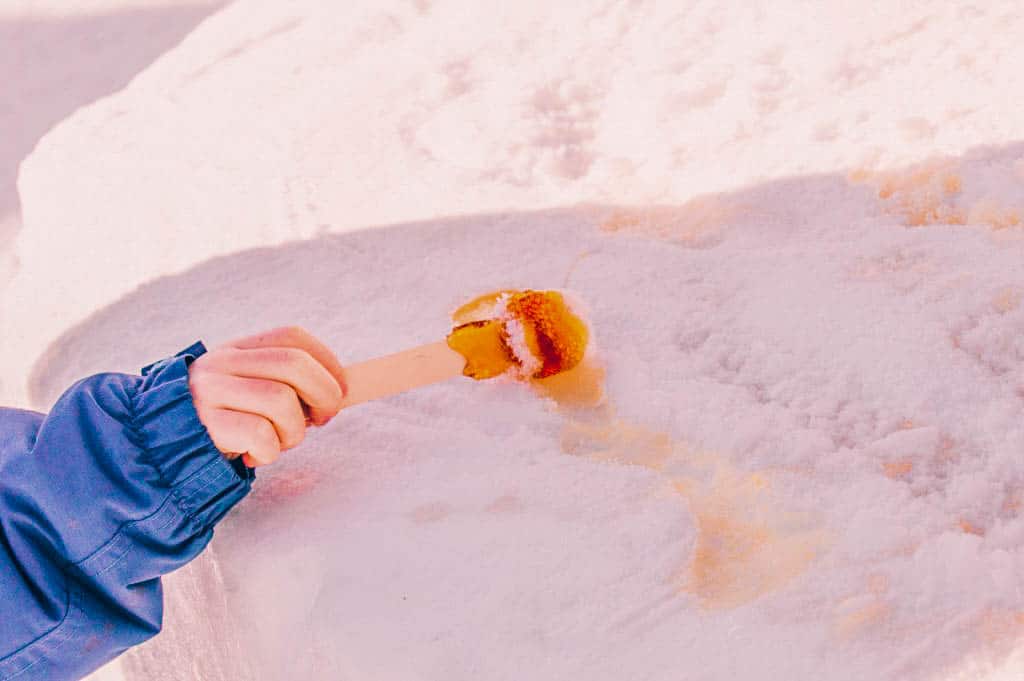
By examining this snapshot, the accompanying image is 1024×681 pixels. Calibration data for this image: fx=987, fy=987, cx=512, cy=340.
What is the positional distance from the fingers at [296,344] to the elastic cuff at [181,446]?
63mm

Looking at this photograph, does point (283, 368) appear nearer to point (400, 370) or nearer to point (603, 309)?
point (400, 370)

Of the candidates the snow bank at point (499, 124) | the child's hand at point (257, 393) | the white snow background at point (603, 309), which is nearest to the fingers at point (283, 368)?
the child's hand at point (257, 393)

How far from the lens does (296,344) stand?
0.92 metres

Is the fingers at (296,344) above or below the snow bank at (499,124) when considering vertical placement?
below

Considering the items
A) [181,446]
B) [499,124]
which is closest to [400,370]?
[181,446]

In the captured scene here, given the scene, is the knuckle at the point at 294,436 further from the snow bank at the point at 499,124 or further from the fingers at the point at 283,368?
the snow bank at the point at 499,124

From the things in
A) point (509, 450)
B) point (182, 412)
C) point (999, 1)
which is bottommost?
point (509, 450)

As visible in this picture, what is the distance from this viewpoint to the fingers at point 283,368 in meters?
0.87

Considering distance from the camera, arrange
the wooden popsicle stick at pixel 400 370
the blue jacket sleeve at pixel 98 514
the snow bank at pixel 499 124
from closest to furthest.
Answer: the blue jacket sleeve at pixel 98 514 < the wooden popsicle stick at pixel 400 370 < the snow bank at pixel 499 124

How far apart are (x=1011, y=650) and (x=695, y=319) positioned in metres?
0.46

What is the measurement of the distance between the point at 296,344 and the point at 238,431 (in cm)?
10

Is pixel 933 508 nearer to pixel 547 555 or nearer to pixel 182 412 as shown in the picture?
pixel 547 555

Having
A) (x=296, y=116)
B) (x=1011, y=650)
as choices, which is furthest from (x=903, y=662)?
(x=296, y=116)

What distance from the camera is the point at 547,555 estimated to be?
865 mm
